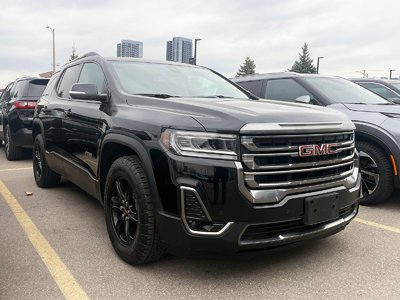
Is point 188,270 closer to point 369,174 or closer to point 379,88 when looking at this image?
point 369,174

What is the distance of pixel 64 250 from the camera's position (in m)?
3.52

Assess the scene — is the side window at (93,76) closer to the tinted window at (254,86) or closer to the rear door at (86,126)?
the rear door at (86,126)

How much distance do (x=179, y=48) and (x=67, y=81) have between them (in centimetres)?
3284

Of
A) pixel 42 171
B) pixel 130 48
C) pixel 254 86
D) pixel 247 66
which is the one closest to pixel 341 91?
pixel 254 86

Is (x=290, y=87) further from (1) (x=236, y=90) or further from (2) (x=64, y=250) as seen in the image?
(2) (x=64, y=250)

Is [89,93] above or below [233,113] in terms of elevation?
above

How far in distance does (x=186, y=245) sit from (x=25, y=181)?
4554 millimetres

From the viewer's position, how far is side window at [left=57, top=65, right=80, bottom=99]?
16.2 ft

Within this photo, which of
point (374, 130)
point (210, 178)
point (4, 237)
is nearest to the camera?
point (210, 178)

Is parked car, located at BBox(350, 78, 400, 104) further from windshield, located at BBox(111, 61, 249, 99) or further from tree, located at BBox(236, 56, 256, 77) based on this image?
tree, located at BBox(236, 56, 256, 77)

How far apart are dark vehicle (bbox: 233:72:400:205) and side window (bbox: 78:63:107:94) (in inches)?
105

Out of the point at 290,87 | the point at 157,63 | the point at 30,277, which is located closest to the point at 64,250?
the point at 30,277

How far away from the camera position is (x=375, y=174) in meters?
4.80

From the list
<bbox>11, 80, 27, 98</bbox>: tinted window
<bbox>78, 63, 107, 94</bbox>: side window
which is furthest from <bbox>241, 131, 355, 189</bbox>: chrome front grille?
<bbox>11, 80, 27, 98</bbox>: tinted window
